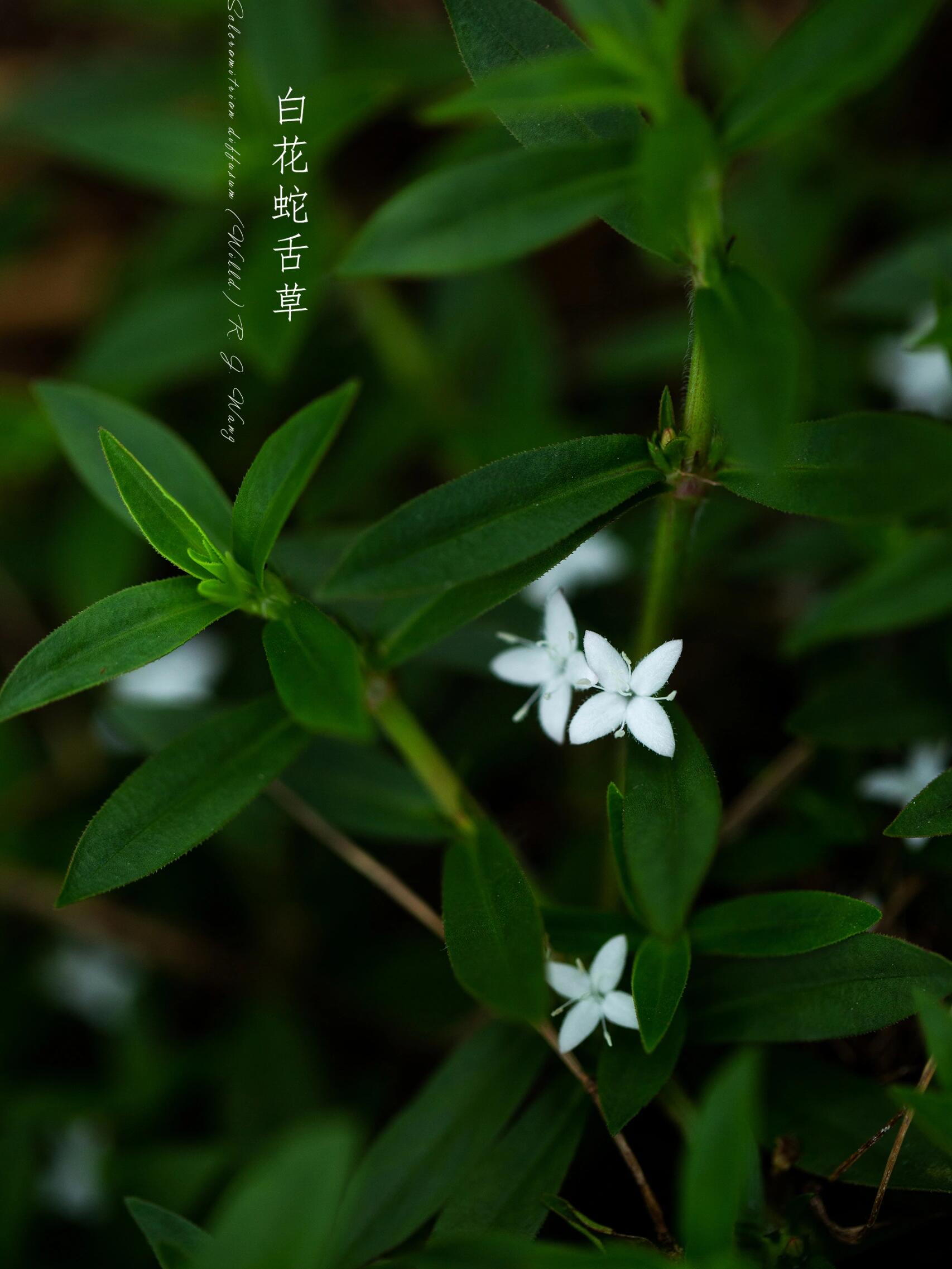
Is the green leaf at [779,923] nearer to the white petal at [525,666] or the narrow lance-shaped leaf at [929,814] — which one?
the narrow lance-shaped leaf at [929,814]

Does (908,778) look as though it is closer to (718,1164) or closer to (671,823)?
(671,823)

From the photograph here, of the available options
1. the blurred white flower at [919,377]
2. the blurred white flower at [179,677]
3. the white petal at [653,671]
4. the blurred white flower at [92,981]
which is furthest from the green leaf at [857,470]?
the blurred white flower at [92,981]

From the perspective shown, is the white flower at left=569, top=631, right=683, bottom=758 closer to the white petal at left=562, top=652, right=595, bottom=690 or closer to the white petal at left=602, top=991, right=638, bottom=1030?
the white petal at left=562, top=652, right=595, bottom=690

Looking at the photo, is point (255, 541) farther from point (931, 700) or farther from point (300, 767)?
point (931, 700)

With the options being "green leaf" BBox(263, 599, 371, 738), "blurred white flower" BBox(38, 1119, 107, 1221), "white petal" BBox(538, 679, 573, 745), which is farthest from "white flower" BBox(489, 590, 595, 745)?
"blurred white flower" BBox(38, 1119, 107, 1221)

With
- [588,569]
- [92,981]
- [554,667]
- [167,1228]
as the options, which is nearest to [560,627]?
[554,667]

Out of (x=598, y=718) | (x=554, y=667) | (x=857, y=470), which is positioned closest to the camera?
(x=857, y=470)
